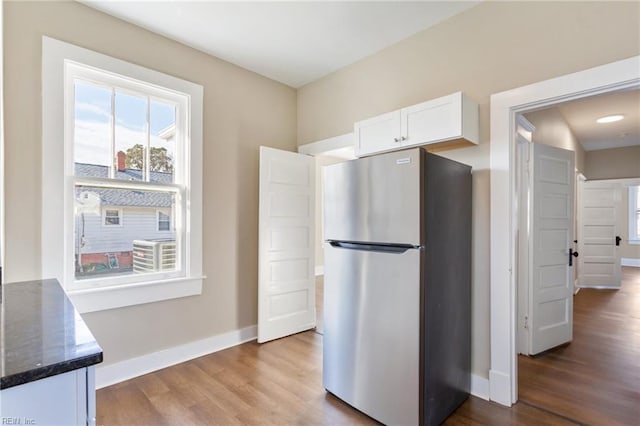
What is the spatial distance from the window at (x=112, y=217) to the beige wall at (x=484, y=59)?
2.31 meters

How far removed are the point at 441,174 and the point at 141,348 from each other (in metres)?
2.66

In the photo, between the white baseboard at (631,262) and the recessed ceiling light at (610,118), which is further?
the white baseboard at (631,262)

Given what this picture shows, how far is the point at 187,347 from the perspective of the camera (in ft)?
9.45

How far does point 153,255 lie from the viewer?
2789 mm

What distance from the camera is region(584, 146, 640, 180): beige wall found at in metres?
6.74

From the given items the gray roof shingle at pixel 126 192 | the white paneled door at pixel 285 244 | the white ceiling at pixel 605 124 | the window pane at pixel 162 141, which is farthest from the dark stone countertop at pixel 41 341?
the white ceiling at pixel 605 124

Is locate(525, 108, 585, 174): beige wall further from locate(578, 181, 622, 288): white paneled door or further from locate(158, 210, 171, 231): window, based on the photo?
locate(158, 210, 171, 231): window

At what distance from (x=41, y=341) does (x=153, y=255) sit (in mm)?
2083

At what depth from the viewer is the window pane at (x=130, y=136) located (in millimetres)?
2586

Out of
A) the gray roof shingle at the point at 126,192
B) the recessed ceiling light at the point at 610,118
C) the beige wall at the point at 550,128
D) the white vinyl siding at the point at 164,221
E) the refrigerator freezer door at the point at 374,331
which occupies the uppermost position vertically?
the recessed ceiling light at the point at 610,118

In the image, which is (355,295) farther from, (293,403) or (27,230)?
(27,230)

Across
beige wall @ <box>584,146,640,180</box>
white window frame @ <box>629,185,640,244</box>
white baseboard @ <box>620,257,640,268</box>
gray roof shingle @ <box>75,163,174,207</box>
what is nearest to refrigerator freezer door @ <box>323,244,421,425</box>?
gray roof shingle @ <box>75,163,174,207</box>

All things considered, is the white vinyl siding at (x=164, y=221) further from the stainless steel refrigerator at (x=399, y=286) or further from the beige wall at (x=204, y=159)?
the stainless steel refrigerator at (x=399, y=286)

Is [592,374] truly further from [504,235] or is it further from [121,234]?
[121,234]
